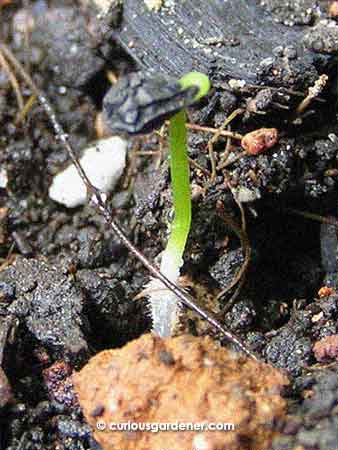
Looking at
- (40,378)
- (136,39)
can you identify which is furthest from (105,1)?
(40,378)

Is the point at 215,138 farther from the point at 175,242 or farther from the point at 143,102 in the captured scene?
the point at 143,102

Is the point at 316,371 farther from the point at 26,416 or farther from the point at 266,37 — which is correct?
the point at 266,37

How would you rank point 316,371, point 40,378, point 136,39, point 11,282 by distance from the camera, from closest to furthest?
point 316,371 < point 40,378 < point 11,282 < point 136,39

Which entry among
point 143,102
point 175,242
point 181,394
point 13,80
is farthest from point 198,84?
point 13,80

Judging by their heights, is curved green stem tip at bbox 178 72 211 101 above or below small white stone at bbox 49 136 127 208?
below

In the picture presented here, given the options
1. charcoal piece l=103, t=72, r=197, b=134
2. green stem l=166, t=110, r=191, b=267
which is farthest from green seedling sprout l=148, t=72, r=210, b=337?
charcoal piece l=103, t=72, r=197, b=134

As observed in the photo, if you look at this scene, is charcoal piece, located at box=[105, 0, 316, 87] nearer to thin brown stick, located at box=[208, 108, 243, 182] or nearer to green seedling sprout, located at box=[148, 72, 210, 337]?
thin brown stick, located at box=[208, 108, 243, 182]

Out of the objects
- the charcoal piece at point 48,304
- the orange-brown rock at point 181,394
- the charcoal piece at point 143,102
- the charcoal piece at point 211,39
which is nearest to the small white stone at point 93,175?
the charcoal piece at point 211,39
